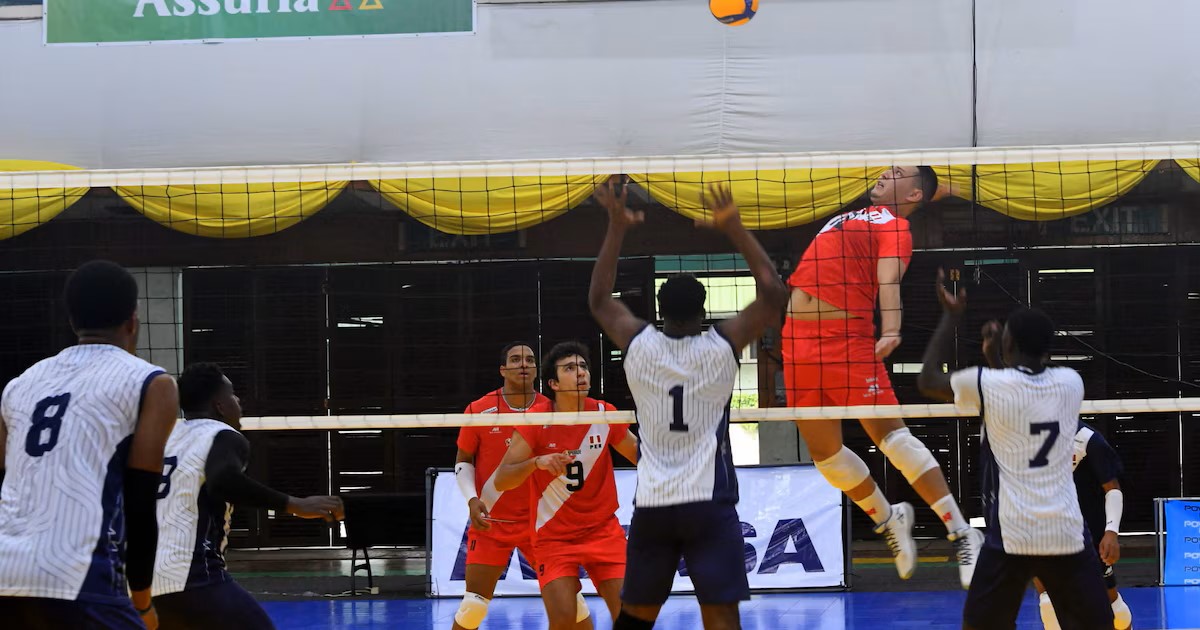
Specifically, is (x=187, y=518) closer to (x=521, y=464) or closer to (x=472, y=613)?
(x=521, y=464)

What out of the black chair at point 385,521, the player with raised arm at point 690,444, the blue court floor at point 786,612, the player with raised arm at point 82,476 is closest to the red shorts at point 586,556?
the player with raised arm at point 690,444

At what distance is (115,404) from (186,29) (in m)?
11.1

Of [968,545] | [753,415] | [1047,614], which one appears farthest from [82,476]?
[1047,614]

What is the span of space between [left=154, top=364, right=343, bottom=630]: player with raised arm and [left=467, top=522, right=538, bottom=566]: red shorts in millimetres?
2048

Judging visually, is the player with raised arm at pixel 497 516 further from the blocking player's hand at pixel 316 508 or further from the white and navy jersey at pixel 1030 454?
the white and navy jersey at pixel 1030 454

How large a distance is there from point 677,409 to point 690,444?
159 mm

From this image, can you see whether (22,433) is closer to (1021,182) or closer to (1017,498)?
(1017,498)

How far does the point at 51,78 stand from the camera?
14.0 m

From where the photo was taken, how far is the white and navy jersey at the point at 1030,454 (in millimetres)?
5770

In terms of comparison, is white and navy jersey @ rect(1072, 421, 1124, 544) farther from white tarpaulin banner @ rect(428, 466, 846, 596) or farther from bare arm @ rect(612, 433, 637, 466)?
white tarpaulin banner @ rect(428, 466, 846, 596)

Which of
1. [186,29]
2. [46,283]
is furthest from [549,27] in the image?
[46,283]

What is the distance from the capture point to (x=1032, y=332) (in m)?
5.93

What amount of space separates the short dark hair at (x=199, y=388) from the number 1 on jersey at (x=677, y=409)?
208 centimetres

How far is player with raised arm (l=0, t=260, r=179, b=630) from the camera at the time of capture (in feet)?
12.6
